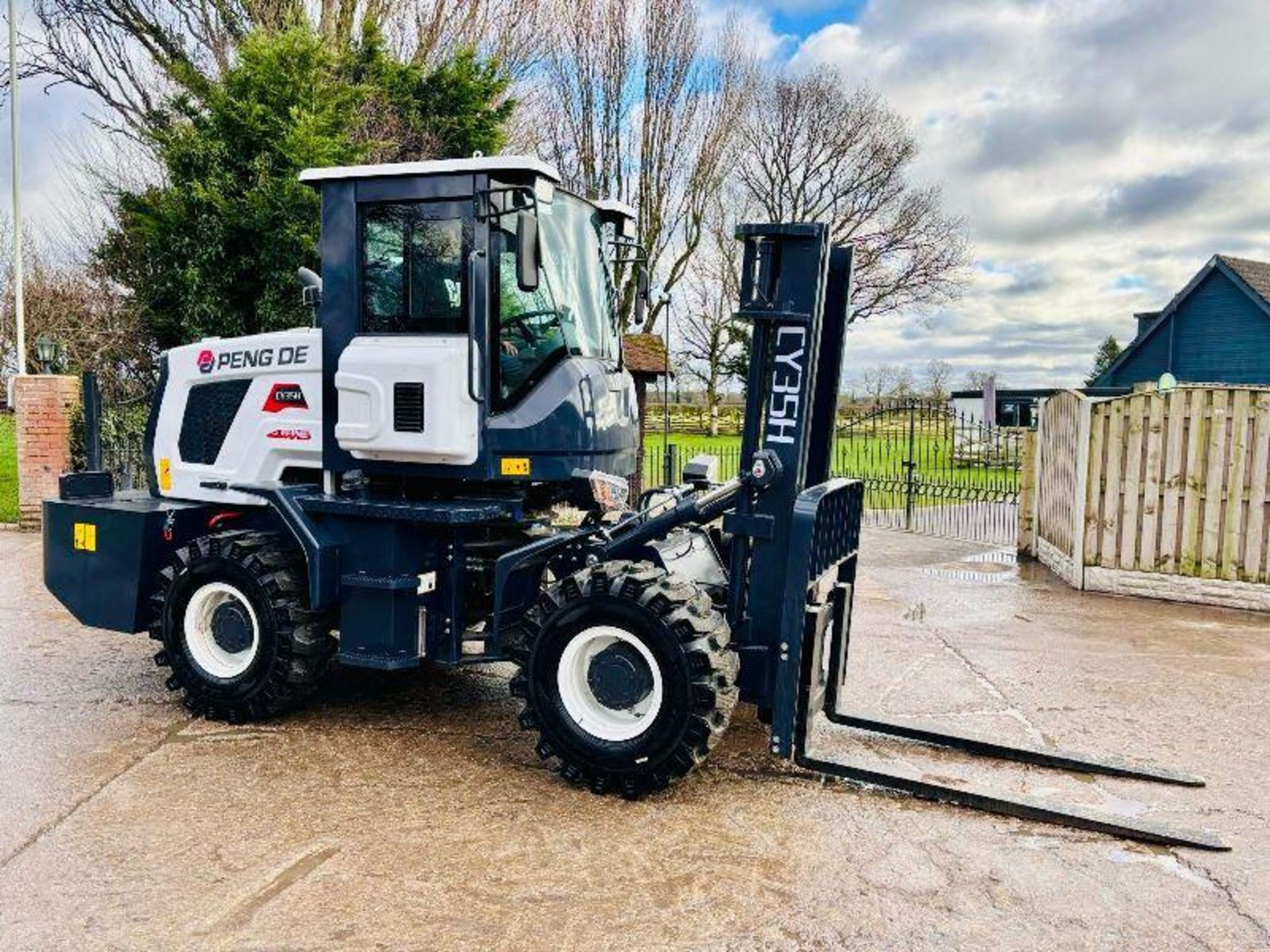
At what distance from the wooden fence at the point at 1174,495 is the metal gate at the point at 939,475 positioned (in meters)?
3.29

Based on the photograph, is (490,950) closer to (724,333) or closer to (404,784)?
(404,784)

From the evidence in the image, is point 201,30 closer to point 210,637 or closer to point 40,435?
point 40,435

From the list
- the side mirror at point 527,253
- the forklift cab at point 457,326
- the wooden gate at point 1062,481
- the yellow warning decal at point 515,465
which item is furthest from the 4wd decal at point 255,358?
the wooden gate at point 1062,481

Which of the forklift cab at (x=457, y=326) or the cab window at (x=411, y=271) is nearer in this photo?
the forklift cab at (x=457, y=326)

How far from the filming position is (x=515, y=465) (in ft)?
16.9

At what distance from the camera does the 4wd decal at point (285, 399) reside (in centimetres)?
569

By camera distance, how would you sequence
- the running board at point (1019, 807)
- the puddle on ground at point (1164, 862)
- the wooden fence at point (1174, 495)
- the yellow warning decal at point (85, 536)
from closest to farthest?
the puddle on ground at point (1164, 862) < the running board at point (1019, 807) < the yellow warning decal at point (85, 536) < the wooden fence at point (1174, 495)

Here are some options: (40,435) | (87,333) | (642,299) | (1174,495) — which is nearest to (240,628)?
(642,299)

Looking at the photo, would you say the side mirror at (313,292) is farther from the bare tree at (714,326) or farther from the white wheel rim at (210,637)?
the bare tree at (714,326)

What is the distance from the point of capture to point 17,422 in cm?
1308

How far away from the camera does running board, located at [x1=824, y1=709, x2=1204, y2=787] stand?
4871 millimetres

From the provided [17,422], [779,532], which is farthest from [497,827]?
[17,422]

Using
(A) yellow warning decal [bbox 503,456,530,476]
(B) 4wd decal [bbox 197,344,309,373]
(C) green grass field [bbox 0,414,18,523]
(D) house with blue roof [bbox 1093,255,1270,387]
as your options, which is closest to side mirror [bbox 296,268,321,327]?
(B) 4wd decal [bbox 197,344,309,373]

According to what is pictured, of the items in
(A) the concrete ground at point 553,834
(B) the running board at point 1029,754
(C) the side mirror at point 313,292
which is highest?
(C) the side mirror at point 313,292
